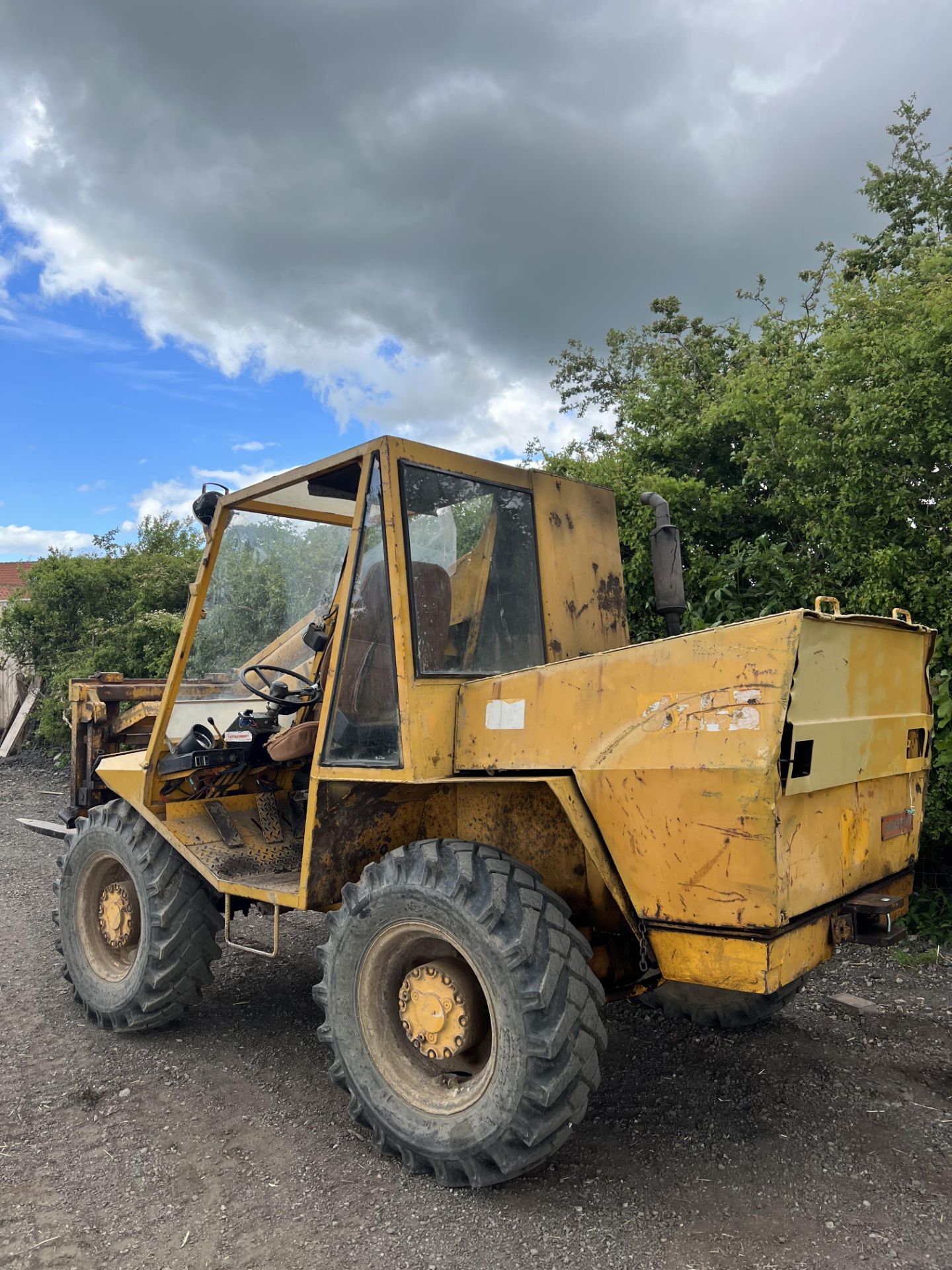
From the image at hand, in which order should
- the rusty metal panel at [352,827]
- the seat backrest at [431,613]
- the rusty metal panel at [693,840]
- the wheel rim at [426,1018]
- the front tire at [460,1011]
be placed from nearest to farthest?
the rusty metal panel at [693,840] → the front tire at [460,1011] → the wheel rim at [426,1018] → the seat backrest at [431,613] → the rusty metal panel at [352,827]

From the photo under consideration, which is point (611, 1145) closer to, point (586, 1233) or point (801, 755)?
point (586, 1233)

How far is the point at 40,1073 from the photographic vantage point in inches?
157

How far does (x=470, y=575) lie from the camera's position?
12.1 feet

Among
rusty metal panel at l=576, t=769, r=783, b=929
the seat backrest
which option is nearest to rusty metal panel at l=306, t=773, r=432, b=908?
the seat backrest

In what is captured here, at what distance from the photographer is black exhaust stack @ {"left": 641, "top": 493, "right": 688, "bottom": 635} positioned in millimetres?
3746

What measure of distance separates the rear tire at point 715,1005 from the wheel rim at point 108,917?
8.30 feet

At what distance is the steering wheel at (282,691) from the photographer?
4.19 meters

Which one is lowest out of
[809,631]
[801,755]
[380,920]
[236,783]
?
[380,920]

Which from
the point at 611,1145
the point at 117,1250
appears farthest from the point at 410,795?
the point at 117,1250

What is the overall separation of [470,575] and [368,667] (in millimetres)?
562

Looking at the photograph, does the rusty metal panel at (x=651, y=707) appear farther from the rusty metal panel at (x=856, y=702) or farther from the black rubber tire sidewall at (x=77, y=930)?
the black rubber tire sidewall at (x=77, y=930)

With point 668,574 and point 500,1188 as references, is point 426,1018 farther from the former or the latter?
point 668,574

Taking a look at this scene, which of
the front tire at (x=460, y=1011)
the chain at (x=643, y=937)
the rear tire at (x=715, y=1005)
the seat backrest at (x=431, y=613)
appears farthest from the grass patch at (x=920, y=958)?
the seat backrest at (x=431, y=613)

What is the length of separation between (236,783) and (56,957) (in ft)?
6.93
